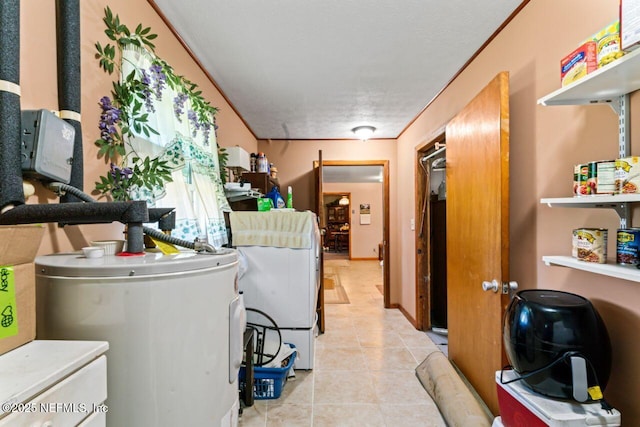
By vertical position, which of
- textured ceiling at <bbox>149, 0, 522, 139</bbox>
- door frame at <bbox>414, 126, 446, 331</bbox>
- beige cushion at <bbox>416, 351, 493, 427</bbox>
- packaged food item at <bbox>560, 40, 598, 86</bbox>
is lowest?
beige cushion at <bbox>416, 351, 493, 427</bbox>

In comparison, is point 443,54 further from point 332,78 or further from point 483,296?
point 483,296

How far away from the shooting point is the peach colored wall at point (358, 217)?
9250 mm

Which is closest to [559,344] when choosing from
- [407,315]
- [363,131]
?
[407,315]

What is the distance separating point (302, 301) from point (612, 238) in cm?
187

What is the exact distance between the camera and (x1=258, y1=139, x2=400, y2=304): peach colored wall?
163 inches

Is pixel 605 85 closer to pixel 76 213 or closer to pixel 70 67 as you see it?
pixel 76 213

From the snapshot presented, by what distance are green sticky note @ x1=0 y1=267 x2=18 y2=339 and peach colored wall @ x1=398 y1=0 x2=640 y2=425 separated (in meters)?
1.78

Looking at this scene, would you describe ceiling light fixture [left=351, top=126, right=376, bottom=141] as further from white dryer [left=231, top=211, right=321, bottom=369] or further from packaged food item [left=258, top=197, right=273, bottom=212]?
white dryer [left=231, top=211, right=321, bottom=369]

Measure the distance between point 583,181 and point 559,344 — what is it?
58cm

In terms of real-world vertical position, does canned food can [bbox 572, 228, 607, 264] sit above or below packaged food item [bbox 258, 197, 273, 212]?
below

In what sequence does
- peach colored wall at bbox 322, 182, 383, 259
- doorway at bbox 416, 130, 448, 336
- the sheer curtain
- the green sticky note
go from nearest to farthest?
the green sticky note → the sheer curtain → doorway at bbox 416, 130, 448, 336 → peach colored wall at bbox 322, 182, 383, 259

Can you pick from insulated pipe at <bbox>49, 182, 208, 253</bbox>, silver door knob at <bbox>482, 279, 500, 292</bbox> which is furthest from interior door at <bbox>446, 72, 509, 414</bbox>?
insulated pipe at <bbox>49, 182, 208, 253</bbox>

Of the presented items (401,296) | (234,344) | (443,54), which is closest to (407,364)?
(401,296)

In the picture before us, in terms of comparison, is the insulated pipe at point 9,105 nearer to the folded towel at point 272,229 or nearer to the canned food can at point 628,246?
the folded towel at point 272,229
